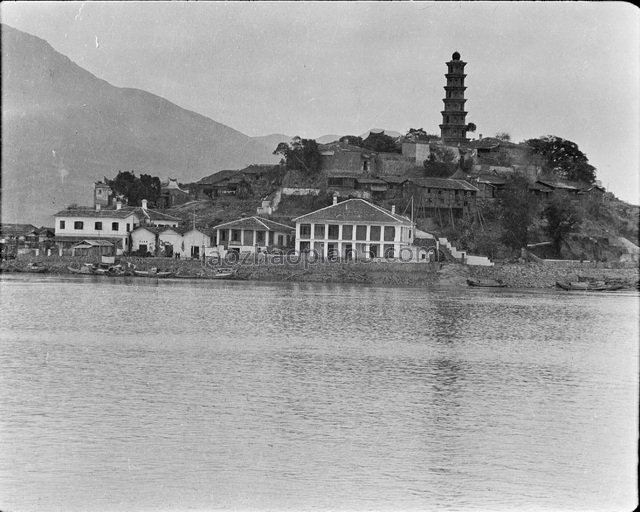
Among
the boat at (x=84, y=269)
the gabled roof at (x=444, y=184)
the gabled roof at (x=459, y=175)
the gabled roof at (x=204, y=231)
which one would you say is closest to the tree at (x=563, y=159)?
the gabled roof at (x=459, y=175)

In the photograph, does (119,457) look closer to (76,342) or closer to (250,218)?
(76,342)

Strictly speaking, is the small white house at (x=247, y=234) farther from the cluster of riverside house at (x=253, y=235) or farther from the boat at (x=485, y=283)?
the boat at (x=485, y=283)

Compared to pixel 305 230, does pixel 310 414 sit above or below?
below

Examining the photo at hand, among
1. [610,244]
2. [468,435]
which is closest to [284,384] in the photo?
[468,435]

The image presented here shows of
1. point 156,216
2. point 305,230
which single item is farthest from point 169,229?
point 305,230

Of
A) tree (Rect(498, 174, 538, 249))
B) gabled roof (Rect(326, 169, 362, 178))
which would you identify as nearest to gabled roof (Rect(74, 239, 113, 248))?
gabled roof (Rect(326, 169, 362, 178))

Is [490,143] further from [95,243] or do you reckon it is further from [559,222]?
[95,243]
